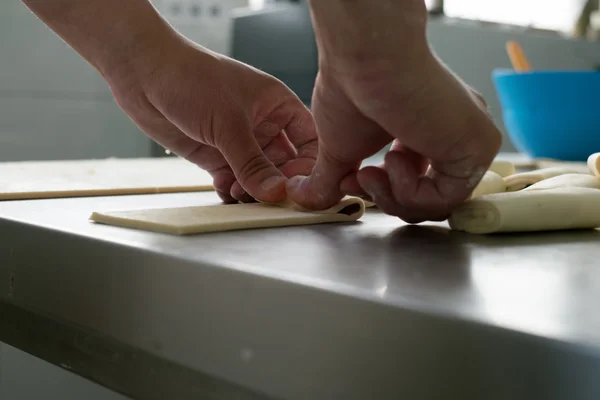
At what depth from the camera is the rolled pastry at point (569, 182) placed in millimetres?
567

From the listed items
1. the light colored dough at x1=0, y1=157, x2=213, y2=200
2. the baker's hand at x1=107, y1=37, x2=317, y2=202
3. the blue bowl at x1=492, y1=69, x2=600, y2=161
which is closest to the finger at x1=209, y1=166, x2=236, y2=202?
the baker's hand at x1=107, y1=37, x2=317, y2=202

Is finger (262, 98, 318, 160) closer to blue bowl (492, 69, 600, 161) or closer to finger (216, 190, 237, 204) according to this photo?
finger (216, 190, 237, 204)

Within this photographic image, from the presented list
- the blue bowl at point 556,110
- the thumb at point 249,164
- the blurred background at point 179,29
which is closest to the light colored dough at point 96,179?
the thumb at point 249,164

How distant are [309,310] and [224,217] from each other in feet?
0.64

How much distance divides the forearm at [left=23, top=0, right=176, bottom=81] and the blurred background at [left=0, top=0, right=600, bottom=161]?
Result: 1327mm

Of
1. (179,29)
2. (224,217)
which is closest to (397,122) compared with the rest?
(224,217)

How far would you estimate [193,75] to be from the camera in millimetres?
604

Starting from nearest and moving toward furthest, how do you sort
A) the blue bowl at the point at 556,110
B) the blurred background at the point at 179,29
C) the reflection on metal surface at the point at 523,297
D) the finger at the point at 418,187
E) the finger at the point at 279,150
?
the reflection on metal surface at the point at 523,297
the finger at the point at 418,187
the finger at the point at 279,150
the blue bowl at the point at 556,110
the blurred background at the point at 179,29

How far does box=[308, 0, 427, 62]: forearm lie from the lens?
0.32 metres

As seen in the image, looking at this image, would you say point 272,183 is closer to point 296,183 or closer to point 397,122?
point 296,183

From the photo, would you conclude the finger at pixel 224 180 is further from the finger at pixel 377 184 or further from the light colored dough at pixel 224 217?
the finger at pixel 377 184

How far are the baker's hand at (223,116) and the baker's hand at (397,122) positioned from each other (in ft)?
0.30

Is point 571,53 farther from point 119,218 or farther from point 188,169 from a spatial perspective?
point 119,218

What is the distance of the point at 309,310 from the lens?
0.30 meters
